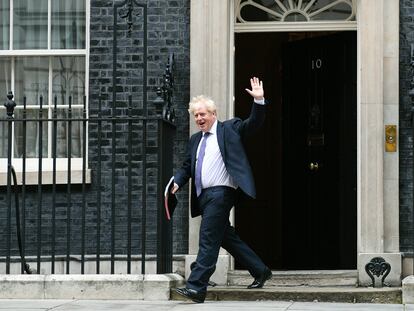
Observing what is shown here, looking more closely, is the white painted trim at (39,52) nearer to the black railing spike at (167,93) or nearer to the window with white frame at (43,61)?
the window with white frame at (43,61)

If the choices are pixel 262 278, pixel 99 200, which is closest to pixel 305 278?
pixel 262 278

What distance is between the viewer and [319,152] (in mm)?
12625

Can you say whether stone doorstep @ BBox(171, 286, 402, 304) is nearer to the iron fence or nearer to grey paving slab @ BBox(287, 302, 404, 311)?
grey paving slab @ BBox(287, 302, 404, 311)

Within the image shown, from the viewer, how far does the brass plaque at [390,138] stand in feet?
35.4

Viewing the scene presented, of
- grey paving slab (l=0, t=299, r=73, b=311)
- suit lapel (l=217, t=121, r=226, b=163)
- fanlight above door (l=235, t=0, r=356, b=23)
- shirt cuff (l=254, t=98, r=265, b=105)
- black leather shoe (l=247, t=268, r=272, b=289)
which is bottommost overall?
grey paving slab (l=0, t=299, r=73, b=311)

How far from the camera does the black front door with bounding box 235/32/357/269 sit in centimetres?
1188

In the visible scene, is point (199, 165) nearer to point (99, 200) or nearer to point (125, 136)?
point (99, 200)

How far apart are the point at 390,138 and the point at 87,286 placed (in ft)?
10.6

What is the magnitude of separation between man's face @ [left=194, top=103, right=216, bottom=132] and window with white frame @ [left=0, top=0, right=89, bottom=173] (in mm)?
2219

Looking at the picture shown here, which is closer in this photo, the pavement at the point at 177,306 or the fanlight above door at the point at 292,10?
the pavement at the point at 177,306

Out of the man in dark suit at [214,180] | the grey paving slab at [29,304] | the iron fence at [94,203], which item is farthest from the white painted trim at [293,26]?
the grey paving slab at [29,304]

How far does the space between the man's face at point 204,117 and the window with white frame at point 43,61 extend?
7.28 feet

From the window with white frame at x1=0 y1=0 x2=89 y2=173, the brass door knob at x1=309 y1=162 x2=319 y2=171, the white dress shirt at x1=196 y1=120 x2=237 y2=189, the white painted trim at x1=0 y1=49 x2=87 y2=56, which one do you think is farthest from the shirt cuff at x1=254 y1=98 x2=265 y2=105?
the brass door knob at x1=309 y1=162 x2=319 y2=171

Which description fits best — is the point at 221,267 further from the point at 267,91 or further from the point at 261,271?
the point at 267,91
